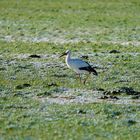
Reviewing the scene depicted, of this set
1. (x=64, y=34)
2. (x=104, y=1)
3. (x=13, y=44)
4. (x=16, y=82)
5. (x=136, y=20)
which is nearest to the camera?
(x=16, y=82)

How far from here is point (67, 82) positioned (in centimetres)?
2081

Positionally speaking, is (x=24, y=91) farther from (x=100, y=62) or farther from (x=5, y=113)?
(x=100, y=62)

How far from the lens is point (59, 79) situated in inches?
841

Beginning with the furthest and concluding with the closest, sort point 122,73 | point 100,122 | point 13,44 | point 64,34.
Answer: point 64,34
point 13,44
point 122,73
point 100,122

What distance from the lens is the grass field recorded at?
14.7 m

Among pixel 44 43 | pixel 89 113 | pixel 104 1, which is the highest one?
pixel 89 113

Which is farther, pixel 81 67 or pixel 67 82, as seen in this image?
pixel 81 67

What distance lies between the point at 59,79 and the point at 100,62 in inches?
168

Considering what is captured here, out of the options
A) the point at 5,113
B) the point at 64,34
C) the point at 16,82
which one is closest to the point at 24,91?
the point at 16,82

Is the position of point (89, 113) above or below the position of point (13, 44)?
above

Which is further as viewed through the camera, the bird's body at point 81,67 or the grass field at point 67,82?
the bird's body at point 81,67

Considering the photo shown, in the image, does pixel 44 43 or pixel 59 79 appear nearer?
pixel 59 79

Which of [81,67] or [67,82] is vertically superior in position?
[81,67]

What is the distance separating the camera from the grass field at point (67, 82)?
14.7 m
